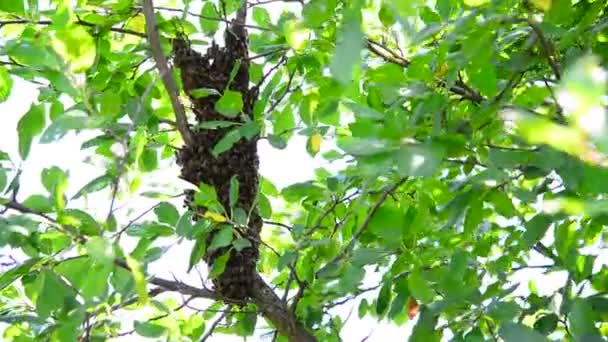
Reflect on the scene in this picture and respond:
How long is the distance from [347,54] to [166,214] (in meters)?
A: 0.78

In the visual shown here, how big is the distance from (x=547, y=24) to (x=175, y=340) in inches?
23.7

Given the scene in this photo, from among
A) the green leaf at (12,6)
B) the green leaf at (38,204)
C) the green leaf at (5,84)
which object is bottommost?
the green leaf at (38,204)

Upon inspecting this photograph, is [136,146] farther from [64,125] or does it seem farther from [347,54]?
[347,54]

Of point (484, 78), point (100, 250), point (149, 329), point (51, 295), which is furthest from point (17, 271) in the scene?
point (484, 78)

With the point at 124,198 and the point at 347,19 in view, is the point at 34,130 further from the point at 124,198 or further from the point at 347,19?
the point at 347,19

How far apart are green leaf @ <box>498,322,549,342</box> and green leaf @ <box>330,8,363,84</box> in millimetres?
251

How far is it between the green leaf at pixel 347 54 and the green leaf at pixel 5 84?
1058 millimetres

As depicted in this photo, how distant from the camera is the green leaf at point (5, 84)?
55.8 inches

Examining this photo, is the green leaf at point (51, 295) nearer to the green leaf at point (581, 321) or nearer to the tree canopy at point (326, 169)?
the tree canopy at point (326, 169)

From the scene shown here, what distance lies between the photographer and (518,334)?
613 mm

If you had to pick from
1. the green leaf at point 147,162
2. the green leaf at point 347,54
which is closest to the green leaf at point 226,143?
the green leaf at point 147,162

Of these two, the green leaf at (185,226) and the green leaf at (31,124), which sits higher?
the green leaf at (31,124)

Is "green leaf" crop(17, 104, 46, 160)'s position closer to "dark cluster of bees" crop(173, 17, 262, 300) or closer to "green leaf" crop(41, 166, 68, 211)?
"green leaf" crop(41, 166, 68, 211)

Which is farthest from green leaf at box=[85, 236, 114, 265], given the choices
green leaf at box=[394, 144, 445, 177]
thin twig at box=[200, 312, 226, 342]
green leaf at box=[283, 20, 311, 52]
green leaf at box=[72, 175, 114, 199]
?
thin twig at box=[200, 312, 226, 342]
